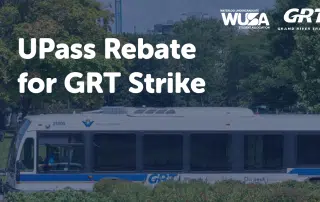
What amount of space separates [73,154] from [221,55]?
67945 mm

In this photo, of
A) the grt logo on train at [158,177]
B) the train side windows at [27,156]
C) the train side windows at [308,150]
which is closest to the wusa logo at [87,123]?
the train side windows at [27,156]

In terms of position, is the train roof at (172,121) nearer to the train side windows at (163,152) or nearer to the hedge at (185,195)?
the train side windows at (163,152)

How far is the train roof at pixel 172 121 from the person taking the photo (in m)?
21.3

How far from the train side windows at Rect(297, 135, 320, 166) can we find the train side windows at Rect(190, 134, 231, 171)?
6.55 feet

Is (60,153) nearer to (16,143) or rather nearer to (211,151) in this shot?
(16,143)

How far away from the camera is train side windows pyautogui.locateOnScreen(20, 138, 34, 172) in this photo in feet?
68.3

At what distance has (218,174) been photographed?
70.2ft

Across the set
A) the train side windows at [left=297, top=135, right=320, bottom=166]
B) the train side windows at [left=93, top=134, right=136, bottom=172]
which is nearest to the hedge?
the train side windows at [left=93, top=134, right=136, bottom=172]

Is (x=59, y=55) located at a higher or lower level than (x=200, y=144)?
higher

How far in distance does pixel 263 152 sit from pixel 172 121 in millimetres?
2672

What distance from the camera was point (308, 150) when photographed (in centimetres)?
2189

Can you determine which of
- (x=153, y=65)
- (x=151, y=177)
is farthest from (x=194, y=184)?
(x=153, y=65)

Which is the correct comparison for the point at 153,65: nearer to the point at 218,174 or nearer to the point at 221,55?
the point at 221,55

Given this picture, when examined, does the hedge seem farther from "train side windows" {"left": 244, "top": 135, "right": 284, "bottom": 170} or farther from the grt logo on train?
"train side windows" {"left": 244, "top": 135, "right": 284, "bottom": 170}
